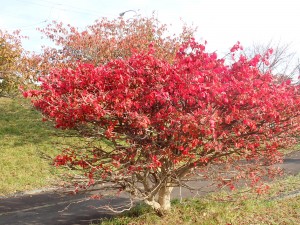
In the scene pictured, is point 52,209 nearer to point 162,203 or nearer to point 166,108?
point 162,203

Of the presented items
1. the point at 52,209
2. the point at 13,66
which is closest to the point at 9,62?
the point at 13,66

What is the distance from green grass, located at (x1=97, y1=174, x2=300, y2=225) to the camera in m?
6.36

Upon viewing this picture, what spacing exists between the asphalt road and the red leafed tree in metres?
1.38

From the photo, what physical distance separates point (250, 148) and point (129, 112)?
2550 millimetres

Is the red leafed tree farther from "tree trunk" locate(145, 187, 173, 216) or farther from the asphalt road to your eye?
the asphalt road

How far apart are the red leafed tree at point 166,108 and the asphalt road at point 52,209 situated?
54.4 inches

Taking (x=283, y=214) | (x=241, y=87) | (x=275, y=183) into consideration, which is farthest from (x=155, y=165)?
(x=275, y=183)

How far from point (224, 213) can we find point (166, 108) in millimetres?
2730

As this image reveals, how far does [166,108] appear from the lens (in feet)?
17.4

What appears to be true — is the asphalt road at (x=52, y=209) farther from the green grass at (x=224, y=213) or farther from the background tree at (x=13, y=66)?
the background tree at (x=13, y=66)

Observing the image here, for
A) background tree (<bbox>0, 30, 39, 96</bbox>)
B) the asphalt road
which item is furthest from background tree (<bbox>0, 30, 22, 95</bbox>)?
the asphalt road

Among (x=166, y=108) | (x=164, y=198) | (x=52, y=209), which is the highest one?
(x=166, y=108)

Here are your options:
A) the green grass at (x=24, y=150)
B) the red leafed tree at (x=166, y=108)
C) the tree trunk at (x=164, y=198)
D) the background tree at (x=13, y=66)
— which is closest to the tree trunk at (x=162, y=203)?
the tree trunk at (x=164, y=198)

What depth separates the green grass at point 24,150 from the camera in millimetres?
10680
